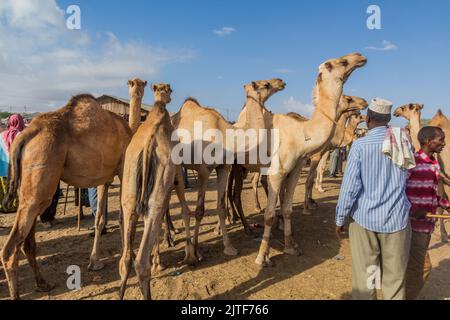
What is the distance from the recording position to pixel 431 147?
3.59m

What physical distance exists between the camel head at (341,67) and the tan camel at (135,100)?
3.70 metres

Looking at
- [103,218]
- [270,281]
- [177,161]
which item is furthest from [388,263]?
[103,218]

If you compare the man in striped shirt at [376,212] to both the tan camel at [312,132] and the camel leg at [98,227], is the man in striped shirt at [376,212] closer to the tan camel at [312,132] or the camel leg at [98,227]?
the tan camel at [312,132]

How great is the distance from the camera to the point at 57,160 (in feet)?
13.2

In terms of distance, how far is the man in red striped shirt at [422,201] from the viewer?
3.42 metres

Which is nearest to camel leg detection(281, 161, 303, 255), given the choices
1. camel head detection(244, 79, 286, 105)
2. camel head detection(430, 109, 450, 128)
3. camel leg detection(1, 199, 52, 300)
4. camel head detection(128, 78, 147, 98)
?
camel head detection(244, 79, 286, 105)

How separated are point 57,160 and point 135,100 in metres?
2.51

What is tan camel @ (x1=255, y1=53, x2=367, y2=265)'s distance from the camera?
5.31 meters

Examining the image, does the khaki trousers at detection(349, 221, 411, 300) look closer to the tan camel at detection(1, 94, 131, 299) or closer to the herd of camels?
the herd of camels

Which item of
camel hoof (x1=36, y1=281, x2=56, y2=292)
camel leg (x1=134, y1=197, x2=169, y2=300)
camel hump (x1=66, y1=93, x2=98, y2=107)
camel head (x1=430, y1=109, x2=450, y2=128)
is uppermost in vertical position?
camel hump (x1=66, y1=93, x2=98, y2=107)

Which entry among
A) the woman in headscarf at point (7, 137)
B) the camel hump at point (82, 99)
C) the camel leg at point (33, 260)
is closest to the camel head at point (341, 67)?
the camel hump at point (82, 99)

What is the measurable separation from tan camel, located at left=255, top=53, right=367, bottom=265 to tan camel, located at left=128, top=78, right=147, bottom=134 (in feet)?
9.58
